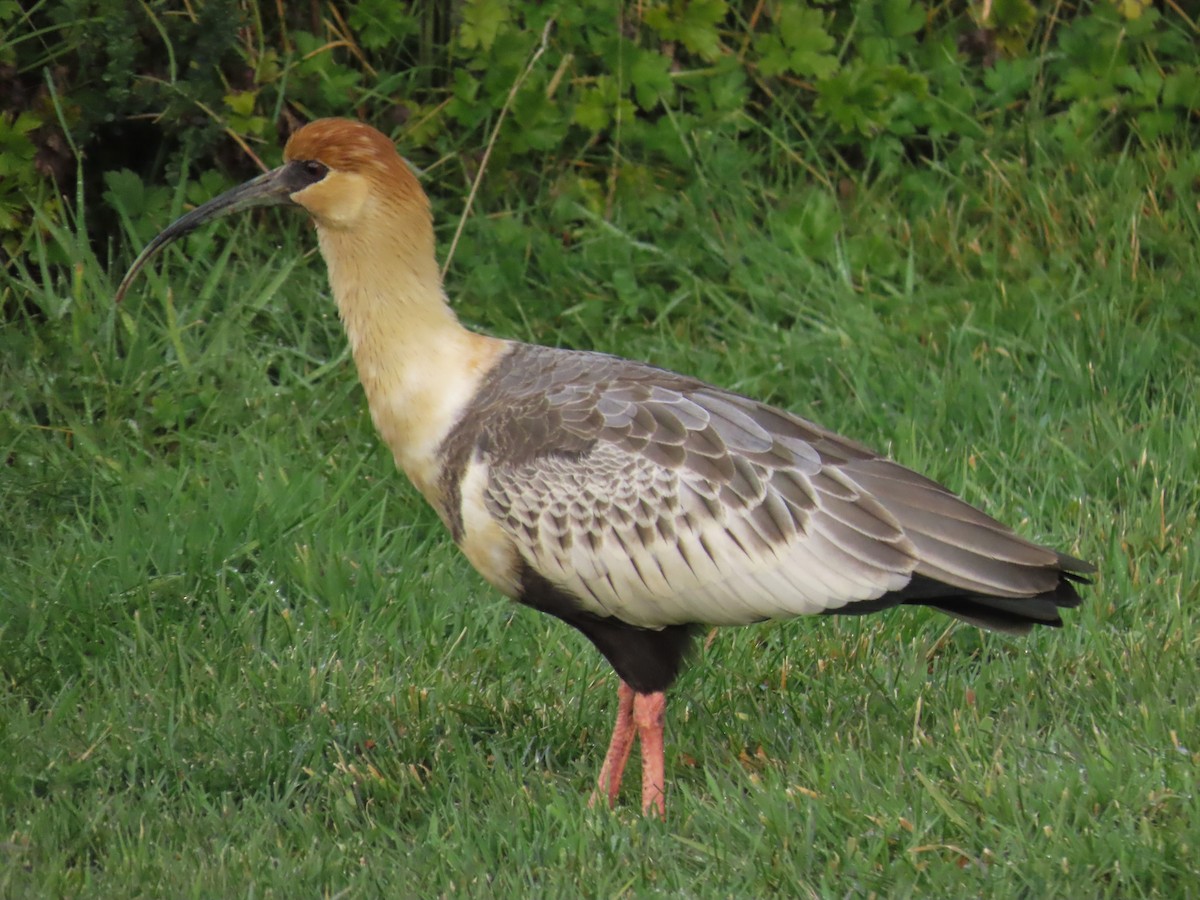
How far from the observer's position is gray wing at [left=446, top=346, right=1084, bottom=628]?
13.7 ft

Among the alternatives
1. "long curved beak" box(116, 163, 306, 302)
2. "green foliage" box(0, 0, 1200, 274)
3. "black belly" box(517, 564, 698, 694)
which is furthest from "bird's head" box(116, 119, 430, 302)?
"green foliage" box(0, 0, 1200, 274)

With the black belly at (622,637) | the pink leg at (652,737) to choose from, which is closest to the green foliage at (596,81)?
the black belly at (622,637)

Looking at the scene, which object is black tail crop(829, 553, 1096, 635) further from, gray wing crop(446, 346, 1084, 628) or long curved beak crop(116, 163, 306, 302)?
long curved beak crop(116, 163, 306, 302)

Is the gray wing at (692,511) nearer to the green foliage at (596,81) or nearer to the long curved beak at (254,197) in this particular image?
the long curved beak at (254,197)

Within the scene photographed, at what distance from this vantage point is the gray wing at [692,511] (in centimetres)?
419

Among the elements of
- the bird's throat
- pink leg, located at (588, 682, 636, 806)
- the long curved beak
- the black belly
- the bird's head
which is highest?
the bird's head

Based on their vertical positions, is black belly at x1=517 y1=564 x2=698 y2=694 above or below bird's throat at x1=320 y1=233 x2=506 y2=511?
below

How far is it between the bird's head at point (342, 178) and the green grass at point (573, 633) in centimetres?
111

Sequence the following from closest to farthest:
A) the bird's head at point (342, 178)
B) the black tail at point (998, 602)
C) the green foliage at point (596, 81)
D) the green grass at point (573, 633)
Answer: the green grass at point (573, 633)
the black tail at point (998, 602)
the bird's head at point (342, 178)
the green foliage at point (596, 81)

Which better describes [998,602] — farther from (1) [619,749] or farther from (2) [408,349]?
(2) [408,349]

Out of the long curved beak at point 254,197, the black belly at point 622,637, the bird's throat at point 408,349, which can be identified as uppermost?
the long curved beak at point 254,197

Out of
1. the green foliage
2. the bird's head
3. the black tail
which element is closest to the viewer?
the black tail

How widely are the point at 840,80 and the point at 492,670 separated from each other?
3273 millimetres

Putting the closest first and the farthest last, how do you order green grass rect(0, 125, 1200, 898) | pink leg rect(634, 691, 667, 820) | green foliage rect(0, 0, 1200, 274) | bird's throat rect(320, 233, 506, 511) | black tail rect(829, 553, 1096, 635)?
green grass rect(0, 125, 1200, 898) < black tail rect(829, 553, 1096, 635) < pink leg rect(634, 691, 667, 820) < bird's throat rect(320, 233, 506, 511) < green foliage rect(0, 0, 1200, 274)
